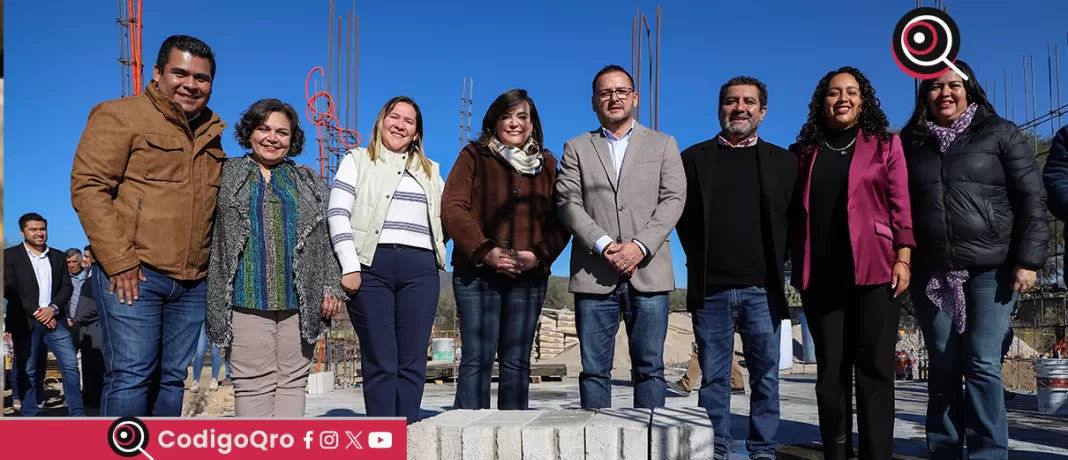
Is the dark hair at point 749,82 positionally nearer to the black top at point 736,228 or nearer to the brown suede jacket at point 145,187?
the black top at point 736,228

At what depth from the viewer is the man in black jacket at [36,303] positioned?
6625 mm

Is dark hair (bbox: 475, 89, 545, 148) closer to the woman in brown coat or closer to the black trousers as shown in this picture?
the woman in brown coat

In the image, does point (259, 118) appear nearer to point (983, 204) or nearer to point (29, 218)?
point (983, 204)

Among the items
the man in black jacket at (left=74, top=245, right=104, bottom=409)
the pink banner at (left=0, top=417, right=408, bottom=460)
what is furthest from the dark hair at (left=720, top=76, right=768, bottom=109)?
the man in black jacket at (left=74, top=245, right=104, bottom=409)

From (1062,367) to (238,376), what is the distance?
20.1ft

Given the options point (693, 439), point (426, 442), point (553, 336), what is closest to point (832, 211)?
point (693, 439)

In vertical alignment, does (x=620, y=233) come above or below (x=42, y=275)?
above

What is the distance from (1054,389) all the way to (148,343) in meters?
6.38

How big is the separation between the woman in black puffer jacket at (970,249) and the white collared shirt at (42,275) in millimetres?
6735

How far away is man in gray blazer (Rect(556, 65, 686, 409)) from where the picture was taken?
10.6 feet

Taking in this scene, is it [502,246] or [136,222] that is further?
[502,246]

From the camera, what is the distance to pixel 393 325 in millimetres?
3363

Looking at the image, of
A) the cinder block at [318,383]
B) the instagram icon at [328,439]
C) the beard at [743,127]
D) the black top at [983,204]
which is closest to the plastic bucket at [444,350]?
the cinder block at [318,383]

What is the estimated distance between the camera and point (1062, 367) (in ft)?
20.1
